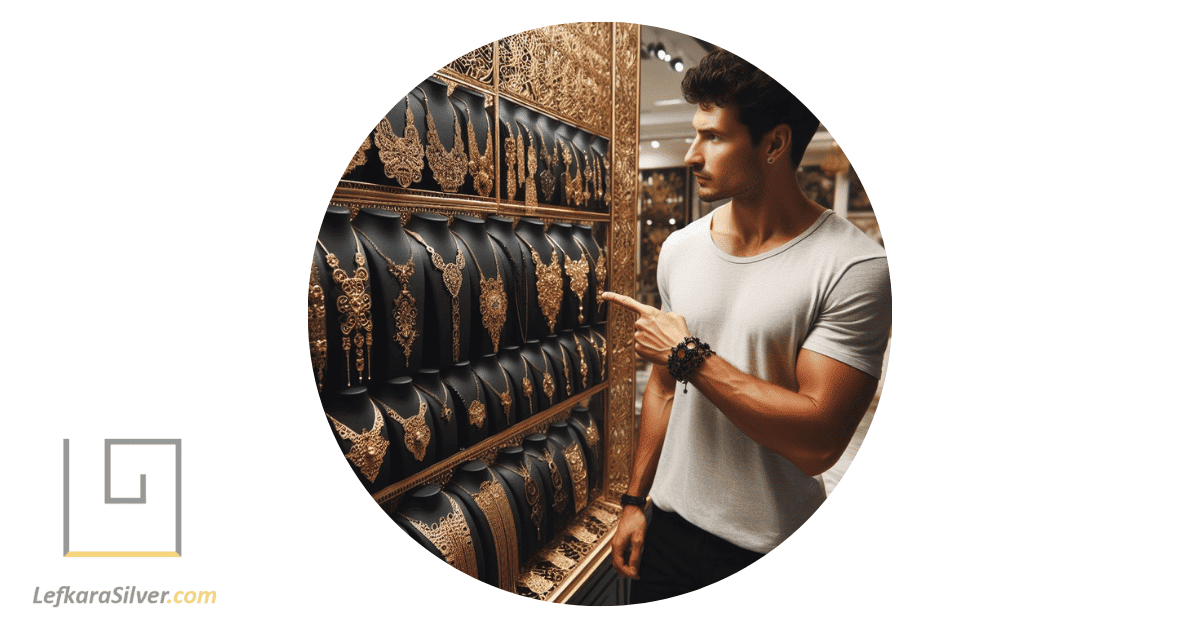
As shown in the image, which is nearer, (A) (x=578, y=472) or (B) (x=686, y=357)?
(B) (x=686, y=357)

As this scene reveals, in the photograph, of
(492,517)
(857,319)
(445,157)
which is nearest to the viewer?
(857,319)

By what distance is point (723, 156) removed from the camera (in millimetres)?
829

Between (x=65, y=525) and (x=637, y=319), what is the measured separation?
109 cm

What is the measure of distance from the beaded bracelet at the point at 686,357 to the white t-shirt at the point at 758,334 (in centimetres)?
1

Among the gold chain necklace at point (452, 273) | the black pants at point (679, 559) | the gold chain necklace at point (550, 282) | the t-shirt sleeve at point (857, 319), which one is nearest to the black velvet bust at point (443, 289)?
the gold chain necklace at point (452, 273)

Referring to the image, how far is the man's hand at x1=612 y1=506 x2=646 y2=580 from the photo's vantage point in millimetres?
930

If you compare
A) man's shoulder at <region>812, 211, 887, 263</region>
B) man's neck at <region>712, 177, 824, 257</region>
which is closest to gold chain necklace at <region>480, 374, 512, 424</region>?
man's neck at <region>712, 177, 824, 257</region>

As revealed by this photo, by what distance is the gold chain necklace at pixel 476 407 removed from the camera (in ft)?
3.22

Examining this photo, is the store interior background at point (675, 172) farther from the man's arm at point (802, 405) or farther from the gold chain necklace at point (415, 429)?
the gold chain necklace at point (415, 429)

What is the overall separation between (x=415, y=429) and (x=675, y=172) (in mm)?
615

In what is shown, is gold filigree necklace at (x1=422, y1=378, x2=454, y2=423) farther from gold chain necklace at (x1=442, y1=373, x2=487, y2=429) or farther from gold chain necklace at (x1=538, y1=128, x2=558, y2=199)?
gold chain necklace at (x1=538, y1=128, x2=558, y2=199)

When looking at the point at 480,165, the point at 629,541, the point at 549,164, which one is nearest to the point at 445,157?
the point at 480,165

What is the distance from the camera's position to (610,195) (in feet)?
3.06

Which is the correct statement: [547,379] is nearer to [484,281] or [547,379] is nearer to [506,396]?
[506,396]
